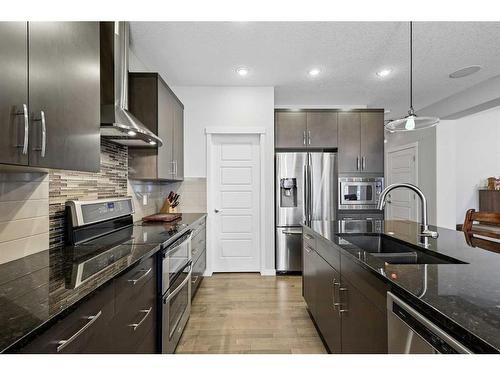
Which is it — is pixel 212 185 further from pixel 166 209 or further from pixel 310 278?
pixel 310 278

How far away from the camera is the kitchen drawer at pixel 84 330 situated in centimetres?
75

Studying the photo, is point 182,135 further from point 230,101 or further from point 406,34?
point 406,34

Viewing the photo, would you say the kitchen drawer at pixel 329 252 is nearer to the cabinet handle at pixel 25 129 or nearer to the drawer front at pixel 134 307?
the drawer front at pixel 134 307

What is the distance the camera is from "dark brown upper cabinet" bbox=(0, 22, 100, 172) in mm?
936

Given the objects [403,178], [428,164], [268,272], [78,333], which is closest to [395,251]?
[78,333]

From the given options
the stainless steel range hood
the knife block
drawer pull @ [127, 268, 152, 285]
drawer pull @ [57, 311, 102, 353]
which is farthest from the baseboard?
drawer pull @ [57, 311, 102, 353]

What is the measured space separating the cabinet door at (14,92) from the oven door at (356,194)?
383 centimetres

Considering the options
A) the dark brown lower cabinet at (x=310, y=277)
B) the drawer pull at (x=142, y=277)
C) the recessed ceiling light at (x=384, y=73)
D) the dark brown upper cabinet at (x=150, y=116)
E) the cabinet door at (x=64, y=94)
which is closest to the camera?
the cabinet door at (x=64, y=94)

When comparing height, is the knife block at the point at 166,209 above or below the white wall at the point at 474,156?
below

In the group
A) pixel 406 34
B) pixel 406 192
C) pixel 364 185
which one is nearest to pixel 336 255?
pixel 406 34

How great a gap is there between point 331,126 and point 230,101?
1572 millimetres

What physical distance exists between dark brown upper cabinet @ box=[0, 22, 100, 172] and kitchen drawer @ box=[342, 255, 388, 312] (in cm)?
143

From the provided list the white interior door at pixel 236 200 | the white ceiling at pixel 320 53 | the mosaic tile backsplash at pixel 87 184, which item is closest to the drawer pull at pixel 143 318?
the mosaic tile backsplash at pixel 87 184
